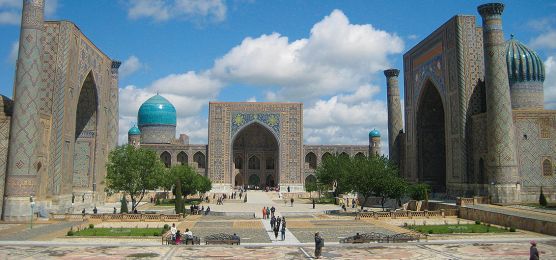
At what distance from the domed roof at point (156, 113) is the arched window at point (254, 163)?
34.8 feet

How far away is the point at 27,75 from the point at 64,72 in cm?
427

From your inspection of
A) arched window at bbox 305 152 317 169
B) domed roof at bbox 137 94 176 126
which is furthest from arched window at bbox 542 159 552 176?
domed roof at bbox 137 94 176 126

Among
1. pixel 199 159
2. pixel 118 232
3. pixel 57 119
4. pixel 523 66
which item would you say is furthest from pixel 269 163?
pixel 118 232

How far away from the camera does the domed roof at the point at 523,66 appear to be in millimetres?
31062

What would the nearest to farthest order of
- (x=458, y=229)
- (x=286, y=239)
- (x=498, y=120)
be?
(x=286, y=239) → (x=458, y=229) → (x=498, y=120)

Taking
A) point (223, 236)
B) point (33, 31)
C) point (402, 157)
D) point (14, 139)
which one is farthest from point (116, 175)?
point (402, 157)

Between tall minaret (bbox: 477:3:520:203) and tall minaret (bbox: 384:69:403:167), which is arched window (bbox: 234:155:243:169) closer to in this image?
tall minaret (bbox: 384:69:403:167)

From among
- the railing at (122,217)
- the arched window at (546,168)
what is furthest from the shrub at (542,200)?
the railing at (122,217)

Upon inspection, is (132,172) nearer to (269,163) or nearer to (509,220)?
(509,220)

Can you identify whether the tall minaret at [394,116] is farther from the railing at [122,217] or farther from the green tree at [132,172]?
the railing at [122,217]

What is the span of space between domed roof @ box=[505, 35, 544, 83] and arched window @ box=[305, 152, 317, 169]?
2666 cm

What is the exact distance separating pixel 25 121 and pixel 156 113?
36734mm

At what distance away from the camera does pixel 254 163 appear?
55.2m

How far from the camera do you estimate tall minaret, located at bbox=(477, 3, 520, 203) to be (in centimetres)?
2352
